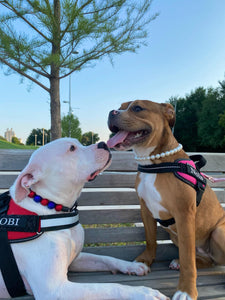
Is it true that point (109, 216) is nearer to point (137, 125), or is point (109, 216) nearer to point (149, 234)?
point (149, 234)

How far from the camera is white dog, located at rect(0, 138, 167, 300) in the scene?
1375mm

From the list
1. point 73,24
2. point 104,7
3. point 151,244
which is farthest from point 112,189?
point 104,7

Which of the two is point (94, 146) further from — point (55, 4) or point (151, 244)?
point (55, 4)

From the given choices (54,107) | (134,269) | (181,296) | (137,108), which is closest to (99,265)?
(134,269)

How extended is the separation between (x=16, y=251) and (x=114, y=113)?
1136mm

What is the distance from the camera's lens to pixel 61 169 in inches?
63.3

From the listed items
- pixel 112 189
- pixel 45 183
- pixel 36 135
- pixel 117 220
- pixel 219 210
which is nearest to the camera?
pixel 45 183

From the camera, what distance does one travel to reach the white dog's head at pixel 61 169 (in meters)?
1.55

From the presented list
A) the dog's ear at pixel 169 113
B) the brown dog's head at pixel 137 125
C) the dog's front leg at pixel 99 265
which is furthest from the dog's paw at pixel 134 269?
the dog's ear at pixel 169 113

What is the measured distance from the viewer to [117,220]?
2.39 metres

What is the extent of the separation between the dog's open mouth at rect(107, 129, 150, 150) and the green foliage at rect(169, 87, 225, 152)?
25.5m

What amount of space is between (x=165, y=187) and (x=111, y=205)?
756 mm

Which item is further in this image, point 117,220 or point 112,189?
point 112,189

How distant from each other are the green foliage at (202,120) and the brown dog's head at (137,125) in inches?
998
